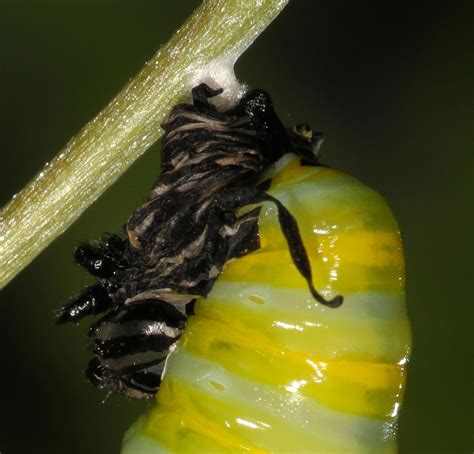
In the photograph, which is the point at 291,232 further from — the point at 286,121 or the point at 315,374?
the point at 286,121

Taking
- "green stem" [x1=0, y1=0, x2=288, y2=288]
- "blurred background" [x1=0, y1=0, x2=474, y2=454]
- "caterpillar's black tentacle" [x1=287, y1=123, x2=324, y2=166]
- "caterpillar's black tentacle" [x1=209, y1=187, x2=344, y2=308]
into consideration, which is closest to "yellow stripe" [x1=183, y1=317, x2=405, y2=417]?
"caterpillar's black tentacle" [x1=209, y1=187, x2=344, y2=308]

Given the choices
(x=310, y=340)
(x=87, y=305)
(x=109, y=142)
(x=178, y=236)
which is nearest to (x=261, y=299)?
(x=310, y=340)

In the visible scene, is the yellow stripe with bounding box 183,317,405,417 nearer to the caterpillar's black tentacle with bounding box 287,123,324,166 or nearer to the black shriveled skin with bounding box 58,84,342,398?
the black shriveled skin with bounding box 58,84,342,398

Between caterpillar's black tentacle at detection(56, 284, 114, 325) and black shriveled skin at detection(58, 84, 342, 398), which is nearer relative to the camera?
black shriveled skin at detection(58, 84, 342, 398)

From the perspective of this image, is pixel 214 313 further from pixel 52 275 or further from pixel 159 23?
pixel 159 23

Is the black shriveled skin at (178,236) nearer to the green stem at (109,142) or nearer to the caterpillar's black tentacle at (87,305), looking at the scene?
the caterpillar's black tentacle at (87,305)
